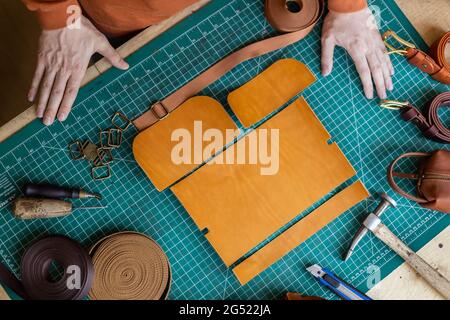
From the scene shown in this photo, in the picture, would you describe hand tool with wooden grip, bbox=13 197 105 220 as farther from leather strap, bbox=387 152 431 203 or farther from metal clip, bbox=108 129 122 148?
leather strap, bbox=387 152 431 203

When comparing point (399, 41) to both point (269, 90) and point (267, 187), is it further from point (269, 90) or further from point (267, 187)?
point (267, 187)

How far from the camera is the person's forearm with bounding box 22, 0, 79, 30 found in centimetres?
154

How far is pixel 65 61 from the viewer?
68.1 inches

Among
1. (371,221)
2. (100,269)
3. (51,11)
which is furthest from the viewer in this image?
(371,221)

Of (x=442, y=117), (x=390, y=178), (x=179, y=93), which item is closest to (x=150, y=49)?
(x=179, y=93)

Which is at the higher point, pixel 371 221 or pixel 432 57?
pixel 432 57

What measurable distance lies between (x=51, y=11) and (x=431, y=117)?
61.7 inches

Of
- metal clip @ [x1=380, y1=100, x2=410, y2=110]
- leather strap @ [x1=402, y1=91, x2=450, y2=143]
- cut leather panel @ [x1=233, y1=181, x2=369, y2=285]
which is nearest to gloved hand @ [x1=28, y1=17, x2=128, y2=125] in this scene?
cut leather panel @ [x1=233, y1=181, x2=369, y2=285]

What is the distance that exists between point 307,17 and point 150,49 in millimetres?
664

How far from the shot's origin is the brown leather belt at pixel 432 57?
71.2 inches

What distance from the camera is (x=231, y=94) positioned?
70.2 inches

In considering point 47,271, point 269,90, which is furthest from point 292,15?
point 47,271

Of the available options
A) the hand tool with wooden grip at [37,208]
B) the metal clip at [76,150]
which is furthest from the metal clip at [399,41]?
the hand tool with wooden grip at [37,208]

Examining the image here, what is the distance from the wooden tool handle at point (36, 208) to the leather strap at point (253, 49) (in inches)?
17.5
